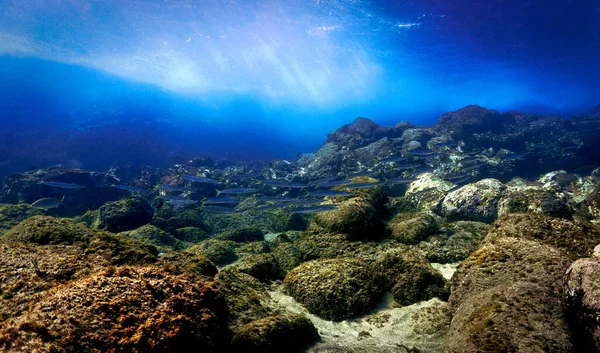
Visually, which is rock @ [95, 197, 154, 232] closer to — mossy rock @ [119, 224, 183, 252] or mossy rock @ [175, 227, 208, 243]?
mossy rock @ [119, 224, 183, 252]

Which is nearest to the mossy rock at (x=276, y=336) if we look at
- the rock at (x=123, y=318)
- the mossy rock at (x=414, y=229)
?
the rock at (x=123, y=318)

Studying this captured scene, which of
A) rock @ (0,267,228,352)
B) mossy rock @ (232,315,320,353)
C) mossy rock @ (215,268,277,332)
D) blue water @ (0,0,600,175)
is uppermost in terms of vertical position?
blue water @ (0,0,600,175)

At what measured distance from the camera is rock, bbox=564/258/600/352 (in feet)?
7.72

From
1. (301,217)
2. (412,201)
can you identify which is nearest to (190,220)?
(301,217)

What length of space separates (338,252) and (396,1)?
26548mm

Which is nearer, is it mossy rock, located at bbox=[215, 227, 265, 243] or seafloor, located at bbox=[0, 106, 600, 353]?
seafloor, located at bbox=[0, 106, 600, 353]

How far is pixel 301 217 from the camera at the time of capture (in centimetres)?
1102

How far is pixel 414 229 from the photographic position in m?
6.65

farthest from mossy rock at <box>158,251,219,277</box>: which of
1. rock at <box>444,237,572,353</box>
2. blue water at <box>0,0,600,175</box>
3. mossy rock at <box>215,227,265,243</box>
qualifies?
blue water at <box>0,0,600,175</box>

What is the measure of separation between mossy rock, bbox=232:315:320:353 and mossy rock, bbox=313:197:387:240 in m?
3.39

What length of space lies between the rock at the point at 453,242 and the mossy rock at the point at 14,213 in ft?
46.1

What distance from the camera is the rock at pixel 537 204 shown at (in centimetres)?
619

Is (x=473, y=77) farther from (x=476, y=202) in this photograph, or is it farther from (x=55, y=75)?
(x=55, y=75)

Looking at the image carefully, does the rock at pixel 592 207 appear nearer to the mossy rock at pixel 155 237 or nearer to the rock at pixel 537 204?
the rock at pixel 537 204
